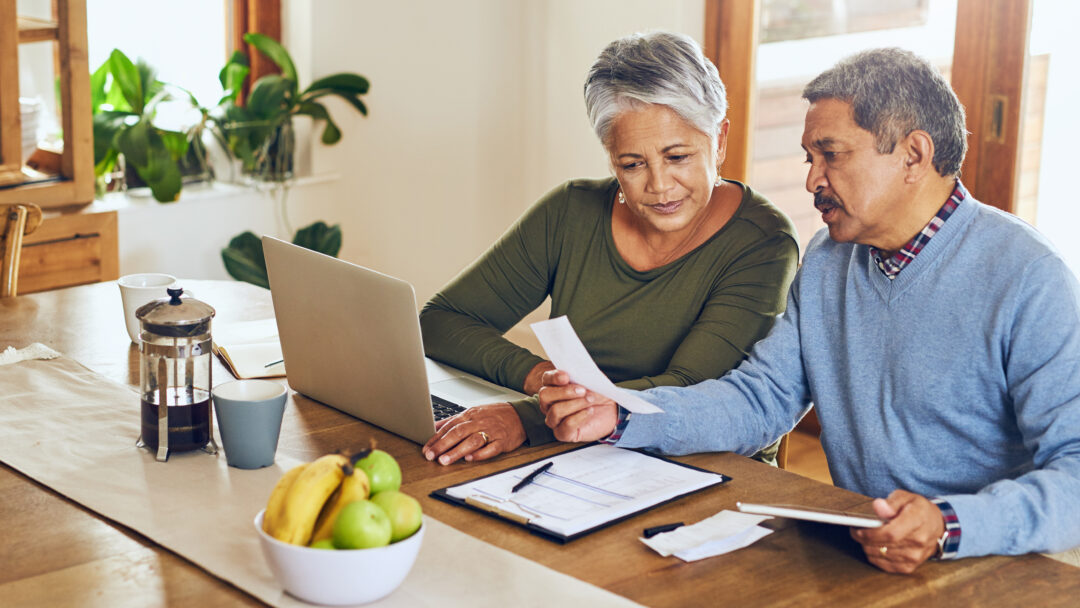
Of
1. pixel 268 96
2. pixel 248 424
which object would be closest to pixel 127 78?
pixel 268 96

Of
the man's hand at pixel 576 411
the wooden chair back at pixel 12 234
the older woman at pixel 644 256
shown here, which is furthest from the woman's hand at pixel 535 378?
the wooden chair back at pixel 12 234

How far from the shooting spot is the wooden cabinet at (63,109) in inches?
118

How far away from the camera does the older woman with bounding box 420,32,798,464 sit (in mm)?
1890

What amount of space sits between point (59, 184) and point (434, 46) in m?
1.53

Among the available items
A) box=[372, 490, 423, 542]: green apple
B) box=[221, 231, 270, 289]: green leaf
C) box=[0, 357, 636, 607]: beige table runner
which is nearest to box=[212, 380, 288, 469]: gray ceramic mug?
box=[0, 357, 636, 607]: beige table runner

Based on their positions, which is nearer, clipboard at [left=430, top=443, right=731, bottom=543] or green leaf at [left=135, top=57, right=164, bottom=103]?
clipboard at [left=430, top=443, right=731, bottom=543]

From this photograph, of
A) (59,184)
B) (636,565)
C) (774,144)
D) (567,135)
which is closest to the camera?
(636,565)

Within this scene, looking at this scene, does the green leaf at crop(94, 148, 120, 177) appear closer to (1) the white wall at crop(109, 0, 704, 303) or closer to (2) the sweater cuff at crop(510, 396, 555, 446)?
(1) the white wall at crop(109, 0, 704, 303)

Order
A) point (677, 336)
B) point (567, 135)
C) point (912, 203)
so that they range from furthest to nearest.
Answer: point (567, 135), point (677, 336), point (912, 203)

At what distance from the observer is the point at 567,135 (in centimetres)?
405

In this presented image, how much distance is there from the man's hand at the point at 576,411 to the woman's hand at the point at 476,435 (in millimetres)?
57

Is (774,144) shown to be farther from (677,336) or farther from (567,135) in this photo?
(677,336)

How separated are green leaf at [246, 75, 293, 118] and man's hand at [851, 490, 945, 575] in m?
3.06

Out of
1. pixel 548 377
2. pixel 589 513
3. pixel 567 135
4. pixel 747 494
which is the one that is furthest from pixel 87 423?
pixel 567 135
